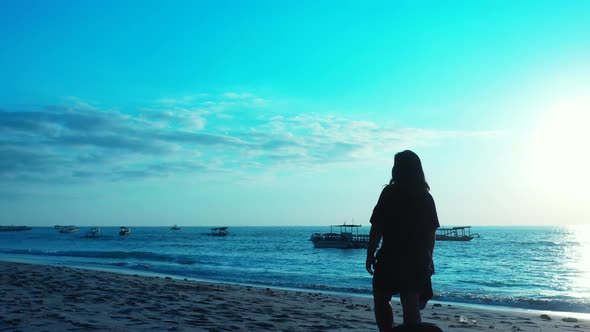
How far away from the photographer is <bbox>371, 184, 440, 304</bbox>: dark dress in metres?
4.23

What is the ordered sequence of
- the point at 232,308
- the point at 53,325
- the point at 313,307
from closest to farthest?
the point at 53,325, the point at 232,308, the point at 313,307

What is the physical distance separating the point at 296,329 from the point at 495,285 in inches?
767

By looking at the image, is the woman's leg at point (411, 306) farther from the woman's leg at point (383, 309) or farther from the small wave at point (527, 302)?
the small wave at point (527, 302)

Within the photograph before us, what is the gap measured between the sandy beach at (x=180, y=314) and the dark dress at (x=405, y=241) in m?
3.45

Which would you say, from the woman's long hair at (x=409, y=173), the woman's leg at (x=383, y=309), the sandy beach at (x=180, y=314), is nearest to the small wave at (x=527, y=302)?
the sandy beach at (x=180, y=314)

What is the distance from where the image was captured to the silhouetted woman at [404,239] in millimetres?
4227

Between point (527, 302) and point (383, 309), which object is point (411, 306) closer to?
point (383, 309)

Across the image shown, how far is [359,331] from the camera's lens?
754 cm

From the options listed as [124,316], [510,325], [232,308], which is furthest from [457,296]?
[124,316]

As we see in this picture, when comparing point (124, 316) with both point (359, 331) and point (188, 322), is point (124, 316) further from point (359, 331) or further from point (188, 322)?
point (359, 331)

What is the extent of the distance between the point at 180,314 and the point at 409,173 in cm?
553

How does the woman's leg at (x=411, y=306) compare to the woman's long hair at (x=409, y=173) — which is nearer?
the woman's leg at (x=411, y=306)

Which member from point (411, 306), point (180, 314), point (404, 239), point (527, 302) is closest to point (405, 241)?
point (404, 239)

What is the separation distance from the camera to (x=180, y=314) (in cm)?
830
